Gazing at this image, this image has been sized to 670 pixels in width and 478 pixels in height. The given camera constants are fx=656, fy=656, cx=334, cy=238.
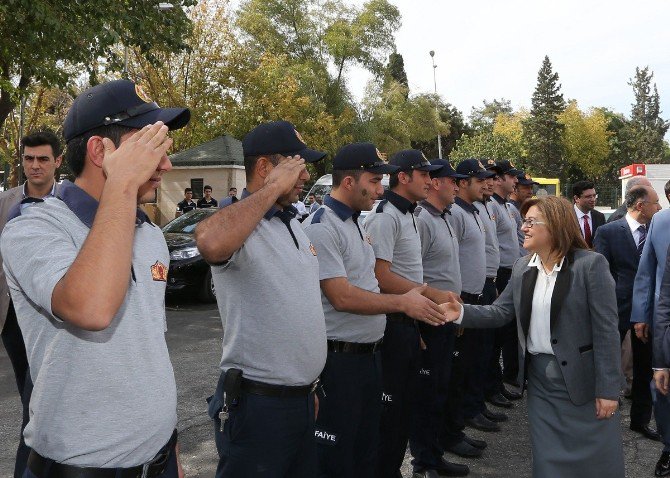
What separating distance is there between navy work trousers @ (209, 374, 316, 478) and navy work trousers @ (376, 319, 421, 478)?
1.50 meters

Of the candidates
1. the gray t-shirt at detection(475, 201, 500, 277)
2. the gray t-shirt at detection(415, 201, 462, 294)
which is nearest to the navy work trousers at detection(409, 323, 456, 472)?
the gray t-shirt at detection(415, 201, 462, 294)

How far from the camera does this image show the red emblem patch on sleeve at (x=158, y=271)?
6.60ft

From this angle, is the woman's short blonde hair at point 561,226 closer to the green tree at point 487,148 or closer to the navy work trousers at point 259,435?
the navy work trousers at point 259,435

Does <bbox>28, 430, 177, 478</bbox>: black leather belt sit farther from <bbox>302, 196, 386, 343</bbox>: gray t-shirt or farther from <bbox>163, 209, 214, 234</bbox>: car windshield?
<bbox>163, 209, 214, 234</bbox>: car windshield

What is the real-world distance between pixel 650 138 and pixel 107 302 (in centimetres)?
9176

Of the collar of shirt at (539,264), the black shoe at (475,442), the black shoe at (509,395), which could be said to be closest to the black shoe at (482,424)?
the black shoe at (475,442)

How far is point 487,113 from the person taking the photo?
10362 centimetres

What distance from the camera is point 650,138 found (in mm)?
82938

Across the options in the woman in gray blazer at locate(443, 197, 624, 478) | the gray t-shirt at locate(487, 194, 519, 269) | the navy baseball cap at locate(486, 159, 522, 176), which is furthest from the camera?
the navy baseball cap at locate(486, 159, 522, 176)

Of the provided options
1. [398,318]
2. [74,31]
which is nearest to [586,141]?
[74,31]

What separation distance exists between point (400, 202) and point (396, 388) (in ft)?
4.23

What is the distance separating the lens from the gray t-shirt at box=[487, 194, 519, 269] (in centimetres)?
754

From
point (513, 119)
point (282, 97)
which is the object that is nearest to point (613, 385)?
point (282, 97)

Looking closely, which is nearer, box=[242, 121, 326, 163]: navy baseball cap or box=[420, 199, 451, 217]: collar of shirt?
box=[242, 121, 326, 163]: navy baseball cap
